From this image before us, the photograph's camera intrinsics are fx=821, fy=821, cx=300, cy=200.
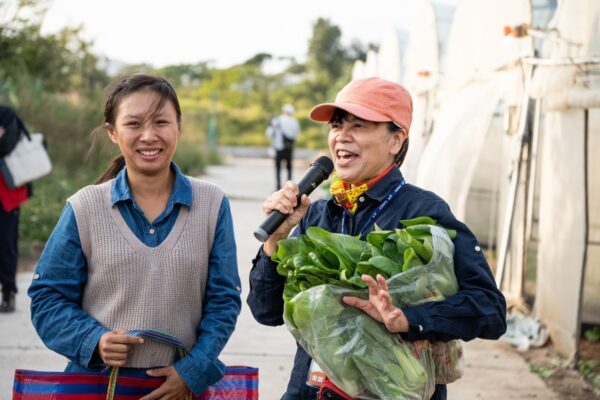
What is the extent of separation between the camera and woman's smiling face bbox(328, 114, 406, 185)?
102 inches

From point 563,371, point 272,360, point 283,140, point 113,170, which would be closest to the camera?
point 113,170

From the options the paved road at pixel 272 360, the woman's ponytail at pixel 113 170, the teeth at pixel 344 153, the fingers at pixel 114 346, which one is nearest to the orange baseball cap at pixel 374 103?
the teeth at pixel 344 153

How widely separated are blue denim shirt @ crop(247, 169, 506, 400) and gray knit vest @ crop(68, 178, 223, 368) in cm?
21

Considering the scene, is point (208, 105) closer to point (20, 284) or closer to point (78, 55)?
point (78, 55)

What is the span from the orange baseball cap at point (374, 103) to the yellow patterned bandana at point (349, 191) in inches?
7.0

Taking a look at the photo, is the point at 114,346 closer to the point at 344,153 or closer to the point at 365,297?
the point at 365,297

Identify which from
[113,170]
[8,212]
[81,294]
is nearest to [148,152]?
[113,170]

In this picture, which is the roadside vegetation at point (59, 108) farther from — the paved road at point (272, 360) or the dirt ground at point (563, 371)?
the dirt ground at point (563, 371)

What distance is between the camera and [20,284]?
817 cm

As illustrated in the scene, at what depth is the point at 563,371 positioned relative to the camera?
19.0ft

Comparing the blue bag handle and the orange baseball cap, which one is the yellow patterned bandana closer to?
the orange baseball cap

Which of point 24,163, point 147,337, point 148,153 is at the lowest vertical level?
point 24,163

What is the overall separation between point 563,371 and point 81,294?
4.18 metres

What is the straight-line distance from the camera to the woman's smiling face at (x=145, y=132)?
2678mm
